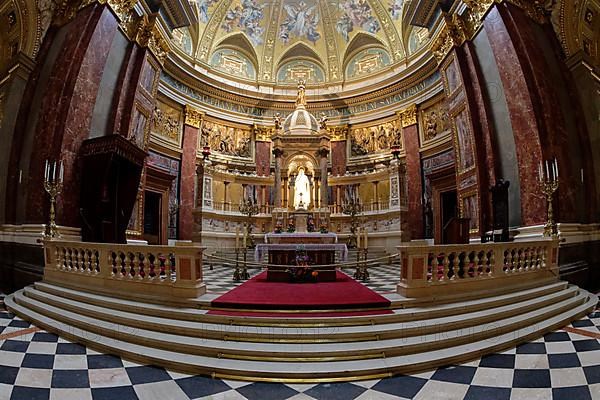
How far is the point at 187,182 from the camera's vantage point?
12.5m

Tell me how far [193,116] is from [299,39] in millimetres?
6826

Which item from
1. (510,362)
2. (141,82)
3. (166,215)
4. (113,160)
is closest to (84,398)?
(510,362)

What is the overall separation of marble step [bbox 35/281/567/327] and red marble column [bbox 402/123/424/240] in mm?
7439

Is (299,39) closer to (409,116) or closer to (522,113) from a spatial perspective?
(409,116)

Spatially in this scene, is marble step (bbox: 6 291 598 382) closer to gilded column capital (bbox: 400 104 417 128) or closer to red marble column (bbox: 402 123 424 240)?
red marble column (bbox: 402 123 424 240)

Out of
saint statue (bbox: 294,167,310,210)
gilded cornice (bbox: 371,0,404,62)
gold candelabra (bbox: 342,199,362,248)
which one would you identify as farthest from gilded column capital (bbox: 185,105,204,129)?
gilded cornice (bbox: 371,0,404,62)

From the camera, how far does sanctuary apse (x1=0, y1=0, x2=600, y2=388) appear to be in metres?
5.76

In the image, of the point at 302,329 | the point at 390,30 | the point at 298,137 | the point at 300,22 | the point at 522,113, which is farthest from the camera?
the point at 300,22

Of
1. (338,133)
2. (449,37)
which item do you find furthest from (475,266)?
(338,133)

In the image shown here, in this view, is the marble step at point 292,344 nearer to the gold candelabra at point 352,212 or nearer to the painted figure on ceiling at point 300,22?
the gold candelabra at point 352,212

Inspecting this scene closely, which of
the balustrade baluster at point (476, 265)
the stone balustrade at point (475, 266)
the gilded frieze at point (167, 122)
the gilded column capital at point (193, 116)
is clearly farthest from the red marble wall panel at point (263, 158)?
the balustrade baluster at point (476, 265)

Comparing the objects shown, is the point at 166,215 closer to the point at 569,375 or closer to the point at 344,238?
the point at 344,238

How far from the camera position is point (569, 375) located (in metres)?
2.78

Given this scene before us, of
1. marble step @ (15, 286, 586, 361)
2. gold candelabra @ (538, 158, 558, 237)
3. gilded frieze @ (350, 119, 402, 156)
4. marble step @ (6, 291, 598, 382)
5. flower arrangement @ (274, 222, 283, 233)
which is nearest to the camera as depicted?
marble step @ (6, 291, 598, 382)
